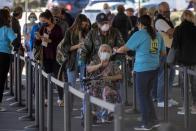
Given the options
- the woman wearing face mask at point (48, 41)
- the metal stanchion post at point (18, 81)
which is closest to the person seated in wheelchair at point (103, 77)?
the woman wearing face mask at point (48, 41)

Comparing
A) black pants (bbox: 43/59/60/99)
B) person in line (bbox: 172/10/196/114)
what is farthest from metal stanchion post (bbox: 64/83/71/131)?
black pants (bbox: 43/59/60/99)

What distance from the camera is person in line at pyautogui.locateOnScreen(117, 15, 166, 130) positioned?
9586mm

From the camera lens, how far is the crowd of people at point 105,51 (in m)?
9.66

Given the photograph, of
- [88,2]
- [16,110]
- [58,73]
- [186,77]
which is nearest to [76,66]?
[58,73]

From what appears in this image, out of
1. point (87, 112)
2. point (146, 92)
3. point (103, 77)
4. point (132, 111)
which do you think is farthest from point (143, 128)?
point (87, 112)

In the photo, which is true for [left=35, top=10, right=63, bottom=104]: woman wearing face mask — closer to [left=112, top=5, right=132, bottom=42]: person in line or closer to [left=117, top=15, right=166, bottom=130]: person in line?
[left=117, top=15, right=166, bottom=130]: person in line

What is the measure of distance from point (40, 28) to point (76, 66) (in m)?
1.28

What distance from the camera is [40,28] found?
40.7 ft

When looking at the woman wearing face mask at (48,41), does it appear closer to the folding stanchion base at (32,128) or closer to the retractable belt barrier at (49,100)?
the retractable belt barrier at (49,100)

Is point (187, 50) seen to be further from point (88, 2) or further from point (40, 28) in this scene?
point (88, 2)

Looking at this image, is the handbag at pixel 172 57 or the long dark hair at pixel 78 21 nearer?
the long dark hair at pixel 78 21

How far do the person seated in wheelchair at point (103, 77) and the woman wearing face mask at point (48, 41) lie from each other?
264 centimetres

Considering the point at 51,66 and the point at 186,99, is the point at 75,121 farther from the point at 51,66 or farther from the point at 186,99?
the point at 51,66

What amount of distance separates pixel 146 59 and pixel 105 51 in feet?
2.18
